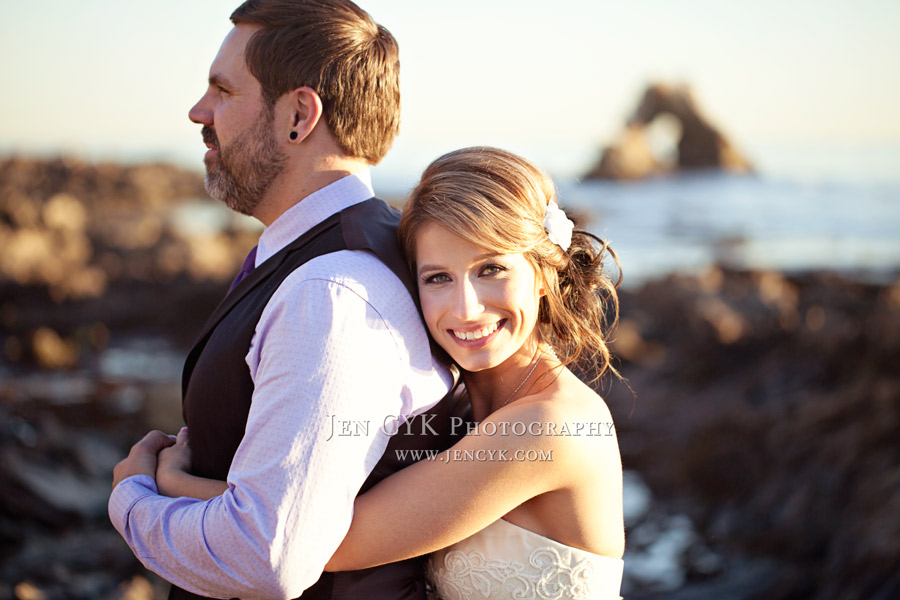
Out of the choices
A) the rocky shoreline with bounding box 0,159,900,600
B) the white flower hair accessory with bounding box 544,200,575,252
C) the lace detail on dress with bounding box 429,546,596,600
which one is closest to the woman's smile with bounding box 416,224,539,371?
the white flower hair accessory with bounding box 544,200,575,252

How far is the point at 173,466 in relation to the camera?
1856 mm

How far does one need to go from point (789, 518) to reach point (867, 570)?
1042 mm

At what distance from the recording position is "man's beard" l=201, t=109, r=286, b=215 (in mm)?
1968

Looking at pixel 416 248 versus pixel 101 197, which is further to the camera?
pixel 101 197

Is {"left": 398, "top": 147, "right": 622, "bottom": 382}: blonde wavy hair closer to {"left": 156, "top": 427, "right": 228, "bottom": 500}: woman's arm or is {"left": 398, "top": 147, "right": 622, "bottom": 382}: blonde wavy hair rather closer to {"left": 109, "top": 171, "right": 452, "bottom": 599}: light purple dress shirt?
{"left": 109, "top": 171, "right": 452, "bottom": 599}: light purple dress shirt

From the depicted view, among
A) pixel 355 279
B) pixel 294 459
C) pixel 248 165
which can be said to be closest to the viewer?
pixel 294 459

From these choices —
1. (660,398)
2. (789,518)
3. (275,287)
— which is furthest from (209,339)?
(660,398)

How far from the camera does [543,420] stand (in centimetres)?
176

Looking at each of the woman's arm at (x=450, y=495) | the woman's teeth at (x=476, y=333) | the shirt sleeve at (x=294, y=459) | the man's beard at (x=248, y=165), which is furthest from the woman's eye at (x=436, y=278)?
the man's beard at (x=248, y=165)

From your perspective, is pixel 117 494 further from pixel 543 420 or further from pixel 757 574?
pixel 757 574

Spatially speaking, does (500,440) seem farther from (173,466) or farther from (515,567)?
(173,466)

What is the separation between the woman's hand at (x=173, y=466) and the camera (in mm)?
1795

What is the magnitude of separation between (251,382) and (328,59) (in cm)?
81

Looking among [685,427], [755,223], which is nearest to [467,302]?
[685,427]
